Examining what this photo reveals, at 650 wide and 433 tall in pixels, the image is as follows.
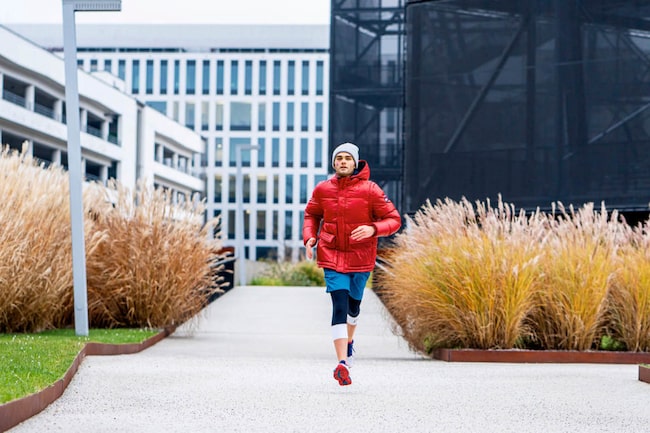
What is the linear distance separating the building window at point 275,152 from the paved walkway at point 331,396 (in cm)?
7598

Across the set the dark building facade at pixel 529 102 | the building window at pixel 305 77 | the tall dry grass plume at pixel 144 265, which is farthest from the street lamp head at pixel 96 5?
the building window at pixel 305 77

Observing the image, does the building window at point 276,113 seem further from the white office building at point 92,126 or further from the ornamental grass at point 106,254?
the ornamental grass at point 106,254

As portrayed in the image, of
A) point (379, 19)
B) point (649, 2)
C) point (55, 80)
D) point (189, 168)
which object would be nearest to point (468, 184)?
point (649, 2)

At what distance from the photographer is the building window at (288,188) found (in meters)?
87.2

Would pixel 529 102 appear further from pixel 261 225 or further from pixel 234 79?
pixel 234 79

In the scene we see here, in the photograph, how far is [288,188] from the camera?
87.6 metres

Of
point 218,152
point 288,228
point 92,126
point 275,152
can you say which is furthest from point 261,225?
point 92,126

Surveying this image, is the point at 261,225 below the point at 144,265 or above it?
below

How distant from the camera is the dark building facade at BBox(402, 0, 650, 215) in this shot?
2023 cm

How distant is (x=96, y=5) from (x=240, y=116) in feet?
253

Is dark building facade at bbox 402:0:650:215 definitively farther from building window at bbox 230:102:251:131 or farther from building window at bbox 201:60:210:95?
building window at bbox 201:60:210:95

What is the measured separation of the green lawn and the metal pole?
32 centimetres

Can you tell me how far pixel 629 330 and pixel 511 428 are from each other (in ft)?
17.3

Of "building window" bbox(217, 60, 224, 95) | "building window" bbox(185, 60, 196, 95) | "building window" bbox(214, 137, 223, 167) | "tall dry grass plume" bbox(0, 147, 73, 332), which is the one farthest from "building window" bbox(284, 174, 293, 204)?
"tall dry grass plume" bbox(0, 147, 73, 332)
